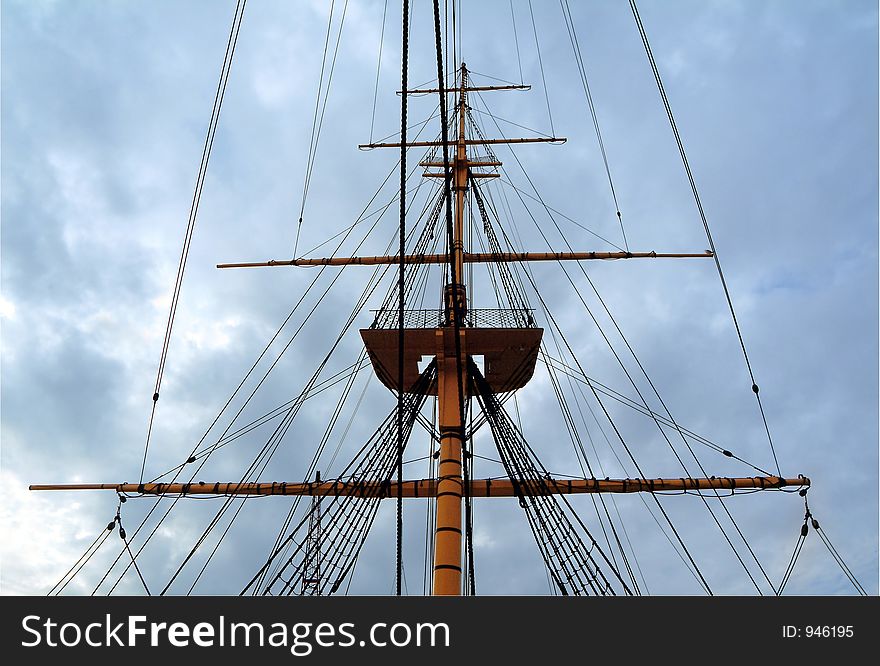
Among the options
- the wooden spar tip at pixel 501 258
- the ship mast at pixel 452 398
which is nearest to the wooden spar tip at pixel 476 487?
the ship mast at pixel 452 398

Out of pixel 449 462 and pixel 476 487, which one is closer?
pixel 449 462

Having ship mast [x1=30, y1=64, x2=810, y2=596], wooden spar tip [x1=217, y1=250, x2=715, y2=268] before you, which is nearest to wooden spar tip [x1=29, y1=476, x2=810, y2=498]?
ship mast [x1=30, y1=64, x2=810, y2=596]

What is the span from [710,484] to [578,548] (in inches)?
172

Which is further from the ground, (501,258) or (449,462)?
(501,258)

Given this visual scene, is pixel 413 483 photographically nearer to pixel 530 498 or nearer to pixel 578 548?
pixel 530 498

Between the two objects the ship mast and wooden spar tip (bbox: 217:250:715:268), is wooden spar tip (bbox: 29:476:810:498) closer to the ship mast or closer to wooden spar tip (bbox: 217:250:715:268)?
the ship mast

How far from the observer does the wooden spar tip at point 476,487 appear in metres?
14.2

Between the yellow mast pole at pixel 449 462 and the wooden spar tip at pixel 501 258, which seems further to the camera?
the wooden spar tip at pixel 501 258

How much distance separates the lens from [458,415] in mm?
13562

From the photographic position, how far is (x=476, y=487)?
47.5ft

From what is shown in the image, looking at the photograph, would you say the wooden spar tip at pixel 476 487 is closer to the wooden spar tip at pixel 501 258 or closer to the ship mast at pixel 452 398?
the ship mast at pixel 452 398

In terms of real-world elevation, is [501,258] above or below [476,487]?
above
